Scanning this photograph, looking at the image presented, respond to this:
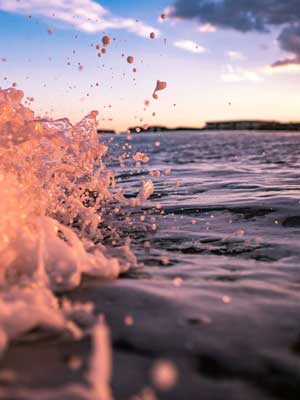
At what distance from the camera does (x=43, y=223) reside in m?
3.16

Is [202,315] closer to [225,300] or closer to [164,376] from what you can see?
[225,300]

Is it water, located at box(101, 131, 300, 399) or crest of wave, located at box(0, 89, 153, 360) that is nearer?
water, located at box(101, 131, 300, 399)

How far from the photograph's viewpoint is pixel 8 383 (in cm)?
167

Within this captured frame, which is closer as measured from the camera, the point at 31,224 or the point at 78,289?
the point at 78,289

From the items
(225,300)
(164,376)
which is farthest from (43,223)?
(164,376)

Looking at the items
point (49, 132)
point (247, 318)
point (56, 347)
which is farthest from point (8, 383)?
point (49, 132)

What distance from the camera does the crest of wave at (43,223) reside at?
7.35 feet

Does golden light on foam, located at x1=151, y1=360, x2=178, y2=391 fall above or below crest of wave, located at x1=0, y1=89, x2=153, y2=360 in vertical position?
below

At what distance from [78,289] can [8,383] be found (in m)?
1.05

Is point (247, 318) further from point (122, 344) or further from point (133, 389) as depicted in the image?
point (133, 389)

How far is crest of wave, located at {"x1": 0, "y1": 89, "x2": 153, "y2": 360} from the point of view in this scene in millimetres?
2240

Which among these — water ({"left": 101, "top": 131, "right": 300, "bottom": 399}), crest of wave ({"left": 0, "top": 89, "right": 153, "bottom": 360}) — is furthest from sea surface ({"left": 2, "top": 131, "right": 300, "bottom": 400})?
crest of wave ({"left": 0, "top": 89, "right": 153, "bottom": 360})

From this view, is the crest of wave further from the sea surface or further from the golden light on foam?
the golden light on foam

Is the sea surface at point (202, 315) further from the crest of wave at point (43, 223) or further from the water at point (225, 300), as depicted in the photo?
the crest of wave at point (43, 223)
